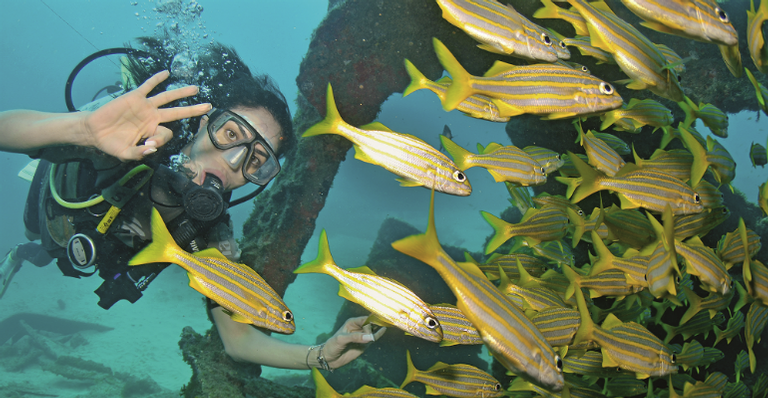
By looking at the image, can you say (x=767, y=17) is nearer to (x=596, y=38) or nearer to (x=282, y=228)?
(x=596, y=38)

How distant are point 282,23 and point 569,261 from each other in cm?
13012

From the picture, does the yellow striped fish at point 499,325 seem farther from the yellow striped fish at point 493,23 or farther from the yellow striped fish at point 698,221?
the yellow striped fish at point 698,221

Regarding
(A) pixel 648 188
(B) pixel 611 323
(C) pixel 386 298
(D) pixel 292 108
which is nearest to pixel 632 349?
(B) pixel 611 323

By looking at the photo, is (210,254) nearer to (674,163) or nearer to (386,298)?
(386,298)

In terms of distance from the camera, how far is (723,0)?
4578 millimetres

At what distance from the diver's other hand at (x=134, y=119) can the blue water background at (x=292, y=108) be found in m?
2.48

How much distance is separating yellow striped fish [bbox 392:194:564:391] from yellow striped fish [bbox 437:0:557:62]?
4.30 feet

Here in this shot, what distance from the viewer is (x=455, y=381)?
8.09ft

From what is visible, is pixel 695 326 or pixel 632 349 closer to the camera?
pixel 632 349

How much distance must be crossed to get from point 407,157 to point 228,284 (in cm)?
131

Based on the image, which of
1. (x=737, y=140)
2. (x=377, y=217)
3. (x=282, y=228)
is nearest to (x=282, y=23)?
(x=377, y=217)

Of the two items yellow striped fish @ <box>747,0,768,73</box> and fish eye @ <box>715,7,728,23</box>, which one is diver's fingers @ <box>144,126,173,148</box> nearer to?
fish eye @ <box>715,7,728,23</box>

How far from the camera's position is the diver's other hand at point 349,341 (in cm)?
270

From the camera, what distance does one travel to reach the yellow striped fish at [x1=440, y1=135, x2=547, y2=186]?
2455 mm
